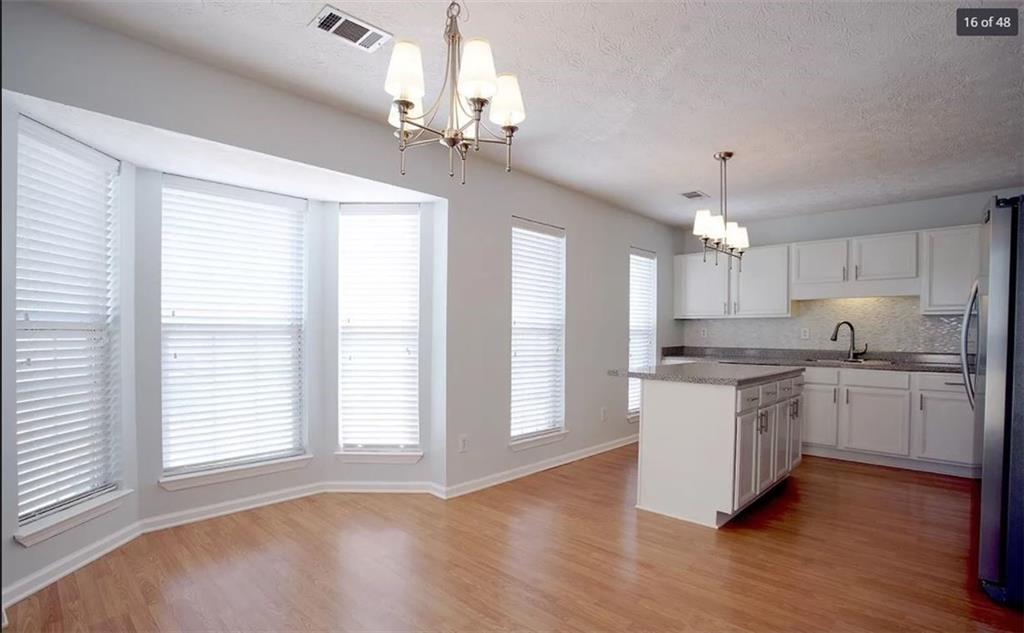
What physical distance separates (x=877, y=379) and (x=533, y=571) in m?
3.78

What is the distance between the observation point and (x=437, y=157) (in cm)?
394

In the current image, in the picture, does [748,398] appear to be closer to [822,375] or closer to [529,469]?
[529,469]

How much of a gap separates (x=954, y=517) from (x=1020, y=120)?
2.49 metres

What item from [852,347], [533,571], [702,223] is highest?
[702,223]

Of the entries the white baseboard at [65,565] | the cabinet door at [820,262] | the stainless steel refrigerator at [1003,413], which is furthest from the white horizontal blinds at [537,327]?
the stainless steel refrigerator at [1003,413]

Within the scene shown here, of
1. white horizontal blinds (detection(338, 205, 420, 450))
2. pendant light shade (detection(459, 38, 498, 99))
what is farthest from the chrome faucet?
pendant light shade (detection(459, 38, 498, 99))

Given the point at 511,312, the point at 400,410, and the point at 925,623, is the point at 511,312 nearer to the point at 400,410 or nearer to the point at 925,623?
Answer: the point at 400,410

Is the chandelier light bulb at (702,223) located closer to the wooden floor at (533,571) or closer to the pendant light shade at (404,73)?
the wooden floor at (533,571)

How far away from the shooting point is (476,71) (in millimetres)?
1938

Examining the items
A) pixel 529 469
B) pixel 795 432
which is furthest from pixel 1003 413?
pixel 529 469

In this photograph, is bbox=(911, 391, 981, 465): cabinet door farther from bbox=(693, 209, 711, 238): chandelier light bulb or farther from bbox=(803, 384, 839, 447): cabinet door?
bbox=(693, 209, 711, 238): chandelier light bulb

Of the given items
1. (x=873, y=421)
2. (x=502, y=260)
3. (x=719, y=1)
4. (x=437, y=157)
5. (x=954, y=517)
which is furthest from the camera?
(x=873, y=421)

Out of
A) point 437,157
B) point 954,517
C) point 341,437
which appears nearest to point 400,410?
point 341,437

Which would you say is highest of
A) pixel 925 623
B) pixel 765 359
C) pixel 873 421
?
pixel 765 359
